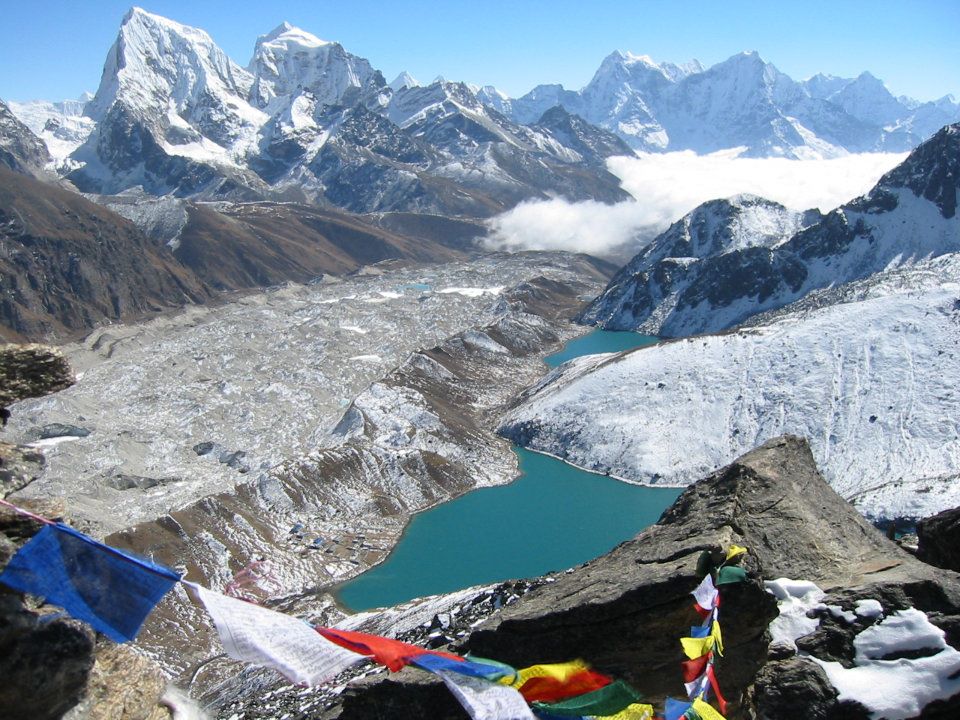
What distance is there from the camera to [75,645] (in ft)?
34.2

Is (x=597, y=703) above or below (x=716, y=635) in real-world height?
below

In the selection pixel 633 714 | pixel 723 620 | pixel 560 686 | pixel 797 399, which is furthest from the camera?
pixel 797 399

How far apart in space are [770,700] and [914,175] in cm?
14027

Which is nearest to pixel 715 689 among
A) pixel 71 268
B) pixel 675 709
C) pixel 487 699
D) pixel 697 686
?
pixel 697 686

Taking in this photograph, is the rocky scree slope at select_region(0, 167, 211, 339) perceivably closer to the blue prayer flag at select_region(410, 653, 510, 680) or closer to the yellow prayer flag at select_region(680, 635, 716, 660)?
the blue prayer flag at select_region(410, 653, 510, 680)

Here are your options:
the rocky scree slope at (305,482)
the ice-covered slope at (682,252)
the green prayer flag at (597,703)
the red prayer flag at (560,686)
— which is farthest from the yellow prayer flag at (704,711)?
the ice-covered slope at (682,252)

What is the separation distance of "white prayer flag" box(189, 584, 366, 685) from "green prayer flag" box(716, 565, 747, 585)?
5620 millimetres

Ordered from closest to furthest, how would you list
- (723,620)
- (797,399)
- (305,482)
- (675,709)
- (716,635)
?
(675,709) → (716,635) → (723,620) → (305,482) → (797,399)

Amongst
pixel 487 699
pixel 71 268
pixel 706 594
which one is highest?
pixel 71 268

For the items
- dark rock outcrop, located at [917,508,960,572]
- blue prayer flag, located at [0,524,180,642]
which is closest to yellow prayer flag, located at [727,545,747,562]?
dark rock outcrop, located at [917,508,960,572]

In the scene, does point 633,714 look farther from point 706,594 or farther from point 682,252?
point 682,252

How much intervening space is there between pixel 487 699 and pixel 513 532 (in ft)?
163

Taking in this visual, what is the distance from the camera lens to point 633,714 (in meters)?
10.5

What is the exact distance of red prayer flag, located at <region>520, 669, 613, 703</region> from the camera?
1052cm
